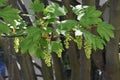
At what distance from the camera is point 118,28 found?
2.85 metres

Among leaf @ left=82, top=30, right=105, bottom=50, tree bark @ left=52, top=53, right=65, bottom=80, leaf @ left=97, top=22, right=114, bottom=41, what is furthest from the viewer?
tree bark @ left=52, top=53, right=65, bottom=80

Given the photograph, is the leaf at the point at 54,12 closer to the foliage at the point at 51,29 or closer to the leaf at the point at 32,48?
the foliage at the point at 51,29

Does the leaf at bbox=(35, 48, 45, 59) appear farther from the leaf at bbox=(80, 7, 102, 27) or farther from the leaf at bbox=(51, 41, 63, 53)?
the leaf at bbox=(80, 7, 102, 27)

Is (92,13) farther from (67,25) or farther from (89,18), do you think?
(67,25)

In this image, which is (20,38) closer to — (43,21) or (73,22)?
(43,21)

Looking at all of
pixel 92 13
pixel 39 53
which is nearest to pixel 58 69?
pixel 39 53

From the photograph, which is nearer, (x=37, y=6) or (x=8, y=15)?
(x=8, y=15)

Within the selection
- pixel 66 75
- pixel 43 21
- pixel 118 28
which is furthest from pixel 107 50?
pixel 43 21

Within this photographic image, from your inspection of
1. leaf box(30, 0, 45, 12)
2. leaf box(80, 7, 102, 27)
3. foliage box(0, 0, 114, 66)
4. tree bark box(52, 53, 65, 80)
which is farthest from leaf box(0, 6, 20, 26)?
tree bark box(52, 53, 65, 80)

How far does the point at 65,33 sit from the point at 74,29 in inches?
2.2

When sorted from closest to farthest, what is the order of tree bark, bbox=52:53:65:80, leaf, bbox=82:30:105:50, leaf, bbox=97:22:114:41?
leaf, bbox=82:30:105:50 → leaf, bbox=97:22:114:41 → tree bark, bbox=52:53:65:80

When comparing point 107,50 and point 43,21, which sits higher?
point 43,21

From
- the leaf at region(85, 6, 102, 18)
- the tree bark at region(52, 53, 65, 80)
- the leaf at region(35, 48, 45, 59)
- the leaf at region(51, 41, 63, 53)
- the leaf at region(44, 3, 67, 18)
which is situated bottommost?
the tree bark at region(52, 53, 65, 80)

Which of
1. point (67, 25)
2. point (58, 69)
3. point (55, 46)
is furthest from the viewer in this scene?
point (58, 69)
